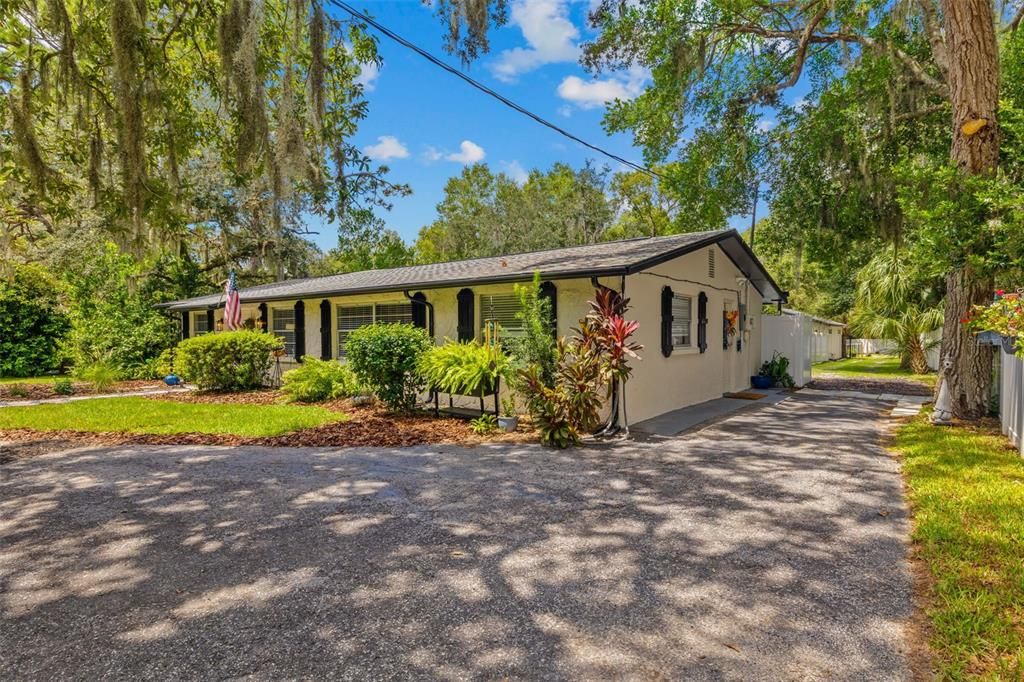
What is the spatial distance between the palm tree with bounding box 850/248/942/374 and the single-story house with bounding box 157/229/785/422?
19.4ft

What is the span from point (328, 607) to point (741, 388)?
11.5m

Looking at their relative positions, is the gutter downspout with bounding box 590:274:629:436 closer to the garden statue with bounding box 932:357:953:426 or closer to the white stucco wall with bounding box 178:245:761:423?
the white stucco wall with bounding box 178:245:761:423

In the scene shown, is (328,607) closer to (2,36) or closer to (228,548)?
(228,548)

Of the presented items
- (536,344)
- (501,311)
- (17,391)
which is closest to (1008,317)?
(536,344)

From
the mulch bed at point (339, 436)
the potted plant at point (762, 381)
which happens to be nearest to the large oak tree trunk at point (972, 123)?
the potted plant at point (762, 381)

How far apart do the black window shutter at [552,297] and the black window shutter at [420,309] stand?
285cm

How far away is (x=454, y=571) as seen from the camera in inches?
126

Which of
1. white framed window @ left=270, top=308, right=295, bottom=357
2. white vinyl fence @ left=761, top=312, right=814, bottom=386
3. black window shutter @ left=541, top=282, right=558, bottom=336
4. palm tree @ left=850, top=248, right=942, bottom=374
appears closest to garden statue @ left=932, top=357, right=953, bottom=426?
white vinyl fence @ left=761, top=312, right=814, bottom=386

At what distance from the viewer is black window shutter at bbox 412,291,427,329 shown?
9.96 metres

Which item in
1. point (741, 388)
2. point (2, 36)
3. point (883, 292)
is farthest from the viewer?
point (883, 292)

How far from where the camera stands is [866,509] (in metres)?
4.26

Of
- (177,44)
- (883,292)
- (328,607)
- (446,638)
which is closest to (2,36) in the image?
(177,44)

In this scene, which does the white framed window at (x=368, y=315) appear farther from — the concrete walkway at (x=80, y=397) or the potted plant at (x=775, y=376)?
the potted plant at (x=775, y=376)

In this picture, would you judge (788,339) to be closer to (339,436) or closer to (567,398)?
(567,398)
